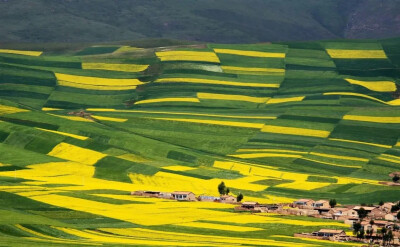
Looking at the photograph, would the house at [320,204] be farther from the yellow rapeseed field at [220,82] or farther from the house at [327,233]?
the yellow rapeseed field at [220,82]

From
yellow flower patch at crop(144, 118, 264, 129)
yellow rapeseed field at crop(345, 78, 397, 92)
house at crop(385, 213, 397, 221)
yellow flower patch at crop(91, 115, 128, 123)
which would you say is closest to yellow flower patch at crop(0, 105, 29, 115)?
yellow flower patch at crop(91, 115, 128, 123)

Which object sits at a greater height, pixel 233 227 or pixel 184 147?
pixel 184 147

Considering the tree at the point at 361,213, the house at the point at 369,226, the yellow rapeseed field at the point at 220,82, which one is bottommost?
the house at the point at 369,226

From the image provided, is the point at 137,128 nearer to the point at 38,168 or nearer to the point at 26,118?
the point at 26,118

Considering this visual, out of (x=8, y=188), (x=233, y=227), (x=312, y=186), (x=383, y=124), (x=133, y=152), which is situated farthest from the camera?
(x=383, y=124)

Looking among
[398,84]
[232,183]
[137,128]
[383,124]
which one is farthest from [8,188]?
[398,84]

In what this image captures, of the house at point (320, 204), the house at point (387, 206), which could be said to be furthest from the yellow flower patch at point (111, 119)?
the house at point (387, 206)
